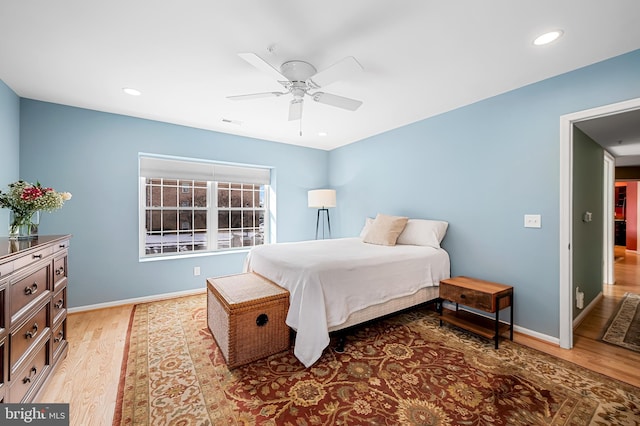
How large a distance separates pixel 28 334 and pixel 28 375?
242 millimetres

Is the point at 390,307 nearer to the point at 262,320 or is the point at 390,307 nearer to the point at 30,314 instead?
the point at 262,320

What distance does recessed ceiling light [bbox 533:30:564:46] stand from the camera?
1.80 metres

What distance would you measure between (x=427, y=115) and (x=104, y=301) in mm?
4807

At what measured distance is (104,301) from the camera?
3.29m

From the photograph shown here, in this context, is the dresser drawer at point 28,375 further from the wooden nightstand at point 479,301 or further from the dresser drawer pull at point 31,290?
the wooden nightstand at point 479,301

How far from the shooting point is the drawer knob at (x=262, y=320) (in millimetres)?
2125

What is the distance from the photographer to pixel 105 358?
217 centimetres

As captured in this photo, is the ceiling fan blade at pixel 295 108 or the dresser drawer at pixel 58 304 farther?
the ceiling fan blade at pixel 295 108

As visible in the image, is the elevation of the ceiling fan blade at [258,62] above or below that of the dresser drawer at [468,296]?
above

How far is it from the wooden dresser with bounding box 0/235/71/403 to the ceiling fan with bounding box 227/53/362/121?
167cm

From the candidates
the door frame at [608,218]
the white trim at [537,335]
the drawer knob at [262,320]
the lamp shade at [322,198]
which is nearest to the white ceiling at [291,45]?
the lamp shade at [322,198]

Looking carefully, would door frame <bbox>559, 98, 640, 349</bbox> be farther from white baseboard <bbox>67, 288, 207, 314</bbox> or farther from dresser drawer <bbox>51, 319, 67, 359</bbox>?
white baseboard <bbox>67, 288, 207, 314</bbox>

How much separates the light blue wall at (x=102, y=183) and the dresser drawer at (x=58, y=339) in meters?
1.25

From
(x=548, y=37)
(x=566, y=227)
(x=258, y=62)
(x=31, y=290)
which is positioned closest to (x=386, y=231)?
(x=566, y=227)
